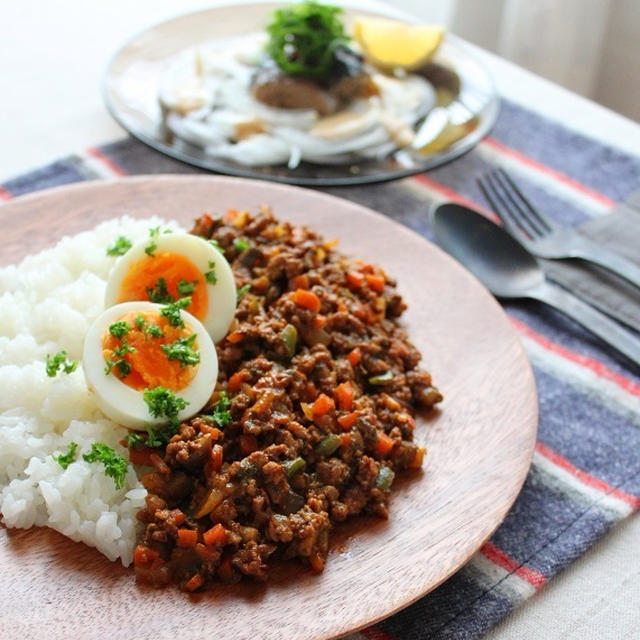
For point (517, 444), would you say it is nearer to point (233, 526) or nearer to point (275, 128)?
point (233, 526)

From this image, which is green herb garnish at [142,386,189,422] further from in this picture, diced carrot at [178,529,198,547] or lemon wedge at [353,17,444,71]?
lemon wedge at [353,17,444,71]

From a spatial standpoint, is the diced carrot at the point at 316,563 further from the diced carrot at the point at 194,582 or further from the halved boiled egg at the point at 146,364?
the halved boiled egg at the point at 146,364

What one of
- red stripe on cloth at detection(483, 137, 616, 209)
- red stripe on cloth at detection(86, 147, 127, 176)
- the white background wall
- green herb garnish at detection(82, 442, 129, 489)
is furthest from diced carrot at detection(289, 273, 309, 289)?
the white background wall

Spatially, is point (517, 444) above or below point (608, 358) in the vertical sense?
above

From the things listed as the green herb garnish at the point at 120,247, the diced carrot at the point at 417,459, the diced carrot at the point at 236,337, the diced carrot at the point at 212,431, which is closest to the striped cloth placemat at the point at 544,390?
the diced carrot at the point at 417,459

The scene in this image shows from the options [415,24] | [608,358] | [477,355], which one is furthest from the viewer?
[415,24]

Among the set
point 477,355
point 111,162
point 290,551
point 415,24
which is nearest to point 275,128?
point 111,162
